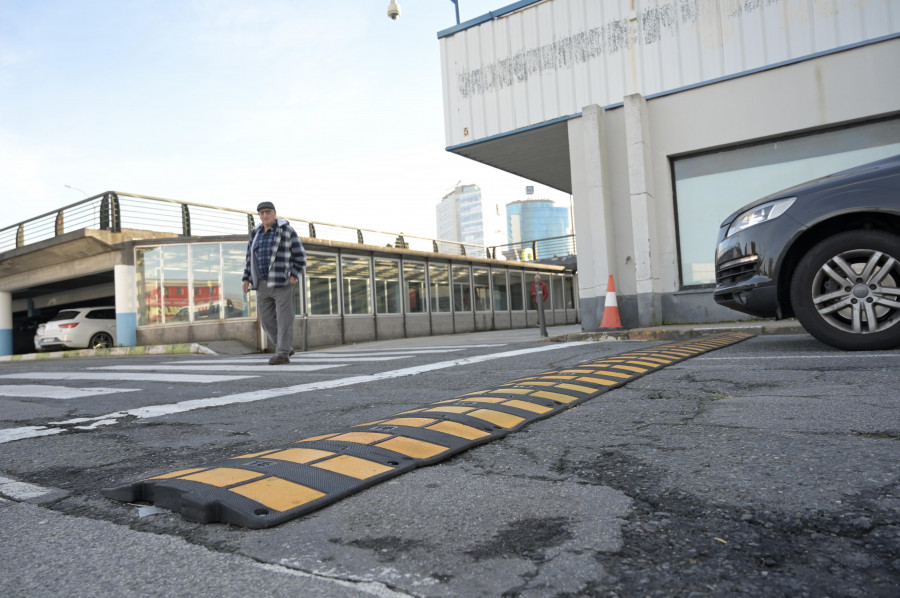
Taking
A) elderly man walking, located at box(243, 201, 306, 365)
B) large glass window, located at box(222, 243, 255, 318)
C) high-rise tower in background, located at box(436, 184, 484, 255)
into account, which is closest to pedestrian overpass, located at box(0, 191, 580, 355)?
large glass window, located at box(222, 243, 255, 318)

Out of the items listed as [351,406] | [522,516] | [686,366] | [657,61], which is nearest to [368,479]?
[522,516]

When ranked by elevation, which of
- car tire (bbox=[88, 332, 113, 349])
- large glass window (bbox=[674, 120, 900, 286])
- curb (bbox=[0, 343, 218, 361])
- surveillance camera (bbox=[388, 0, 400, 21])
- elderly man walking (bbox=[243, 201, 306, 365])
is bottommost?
curb (bbox=[0, 343, 218, 361])

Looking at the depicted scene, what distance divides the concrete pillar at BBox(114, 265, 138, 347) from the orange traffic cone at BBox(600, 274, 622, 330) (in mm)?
12909

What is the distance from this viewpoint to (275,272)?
272 inches

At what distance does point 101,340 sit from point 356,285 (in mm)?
7970

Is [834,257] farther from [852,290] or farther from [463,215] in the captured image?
[463,215]

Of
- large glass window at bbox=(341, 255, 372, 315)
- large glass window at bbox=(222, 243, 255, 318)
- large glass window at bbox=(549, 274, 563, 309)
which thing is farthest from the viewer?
large glass window at bbox=(549, 274, 563, 309)

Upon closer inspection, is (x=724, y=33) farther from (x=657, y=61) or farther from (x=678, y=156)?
(x=678, y=156)

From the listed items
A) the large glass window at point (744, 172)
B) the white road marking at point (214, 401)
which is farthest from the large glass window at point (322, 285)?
the white road marking at point (214, 401)

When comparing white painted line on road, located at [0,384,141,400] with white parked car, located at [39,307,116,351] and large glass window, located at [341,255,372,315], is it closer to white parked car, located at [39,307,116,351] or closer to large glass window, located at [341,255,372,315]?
large glass window, located at [341,255,372,315]

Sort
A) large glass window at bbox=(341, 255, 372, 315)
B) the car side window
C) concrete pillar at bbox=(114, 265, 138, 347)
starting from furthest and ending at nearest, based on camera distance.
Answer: the car side window, large glass window at bbox=(341, 255, 372, 315), concrete pillar at bbox=(114, 265, 138, 347)

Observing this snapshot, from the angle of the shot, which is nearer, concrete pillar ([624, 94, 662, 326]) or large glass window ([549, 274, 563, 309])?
concrete pillar ([624, 94, 662, 326])

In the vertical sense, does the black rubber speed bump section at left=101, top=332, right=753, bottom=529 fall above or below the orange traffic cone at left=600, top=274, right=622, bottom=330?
below

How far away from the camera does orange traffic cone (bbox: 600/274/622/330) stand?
9.80 metres
